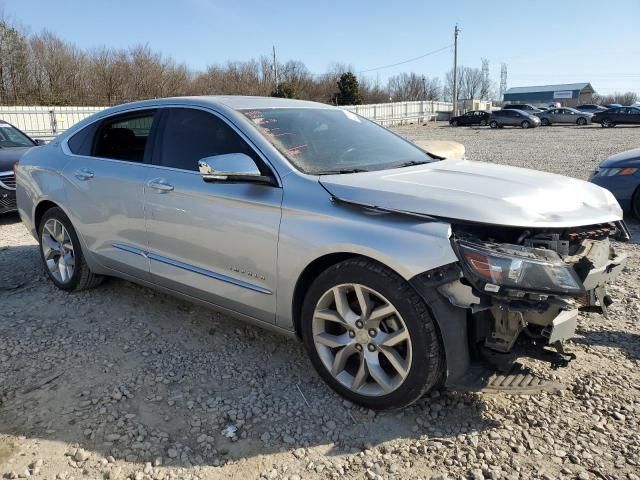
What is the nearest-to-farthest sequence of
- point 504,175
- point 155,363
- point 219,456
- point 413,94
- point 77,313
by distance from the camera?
point 219,456
point 504,175
point 155,363
point 77,313
point 413,94

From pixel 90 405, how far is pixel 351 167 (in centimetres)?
201

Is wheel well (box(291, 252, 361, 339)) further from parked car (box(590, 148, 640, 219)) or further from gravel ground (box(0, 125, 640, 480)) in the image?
parked car (box(590, 148, 640, 219))

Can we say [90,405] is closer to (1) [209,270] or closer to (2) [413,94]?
(1) [209,270]

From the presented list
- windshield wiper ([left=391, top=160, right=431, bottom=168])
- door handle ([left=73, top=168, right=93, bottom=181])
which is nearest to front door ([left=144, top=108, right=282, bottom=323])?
door handle ([left=73, top=168, right=93, bottom=181])

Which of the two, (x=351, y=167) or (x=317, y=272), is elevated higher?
(x=351, y=167)

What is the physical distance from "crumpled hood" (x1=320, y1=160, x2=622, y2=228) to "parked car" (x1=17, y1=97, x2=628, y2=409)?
0.01 m

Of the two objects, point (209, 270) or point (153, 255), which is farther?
point (153, 255)

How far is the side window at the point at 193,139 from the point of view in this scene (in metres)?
3.32

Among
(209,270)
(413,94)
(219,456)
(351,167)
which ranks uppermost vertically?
Result: (413,94)

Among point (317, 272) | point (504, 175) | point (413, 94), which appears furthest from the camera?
point (413, 94)

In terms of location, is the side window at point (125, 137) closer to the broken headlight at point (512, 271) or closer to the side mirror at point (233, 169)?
the side mirror at point (233, 169)

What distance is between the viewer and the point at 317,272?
9.43ft

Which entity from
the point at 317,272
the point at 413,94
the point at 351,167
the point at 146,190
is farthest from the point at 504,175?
the point at 413,94

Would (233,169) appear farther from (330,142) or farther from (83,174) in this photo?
(83,174)
